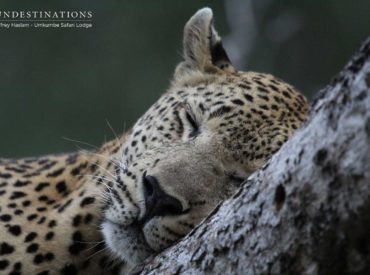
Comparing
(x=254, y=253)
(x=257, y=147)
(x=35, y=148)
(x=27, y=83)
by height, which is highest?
(x=27, y=83)

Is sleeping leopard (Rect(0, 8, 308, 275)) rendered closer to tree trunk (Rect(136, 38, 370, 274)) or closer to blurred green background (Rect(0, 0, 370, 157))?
tree trunk (Rect(136, 38, 370, 274))

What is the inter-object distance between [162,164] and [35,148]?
12635 mm

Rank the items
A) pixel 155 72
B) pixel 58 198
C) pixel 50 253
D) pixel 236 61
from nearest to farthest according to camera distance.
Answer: pixel 50 253 → pixel 58 198 → pixel 236 61 → pixel 155 72

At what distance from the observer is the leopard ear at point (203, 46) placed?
6906 millimetres

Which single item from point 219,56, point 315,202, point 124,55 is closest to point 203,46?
point 219,56

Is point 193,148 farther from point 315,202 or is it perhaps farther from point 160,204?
point 315,202

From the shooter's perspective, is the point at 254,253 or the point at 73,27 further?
the point at 73,27

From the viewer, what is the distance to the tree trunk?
3.50 meters

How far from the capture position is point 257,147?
5582mm

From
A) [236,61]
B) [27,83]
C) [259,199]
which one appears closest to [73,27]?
[27,83]

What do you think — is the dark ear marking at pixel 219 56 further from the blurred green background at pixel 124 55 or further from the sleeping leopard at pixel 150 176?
the blurred green background at pixel 124 55

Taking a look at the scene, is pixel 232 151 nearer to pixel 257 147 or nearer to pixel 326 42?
pixel 257 147

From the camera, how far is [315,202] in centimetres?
367

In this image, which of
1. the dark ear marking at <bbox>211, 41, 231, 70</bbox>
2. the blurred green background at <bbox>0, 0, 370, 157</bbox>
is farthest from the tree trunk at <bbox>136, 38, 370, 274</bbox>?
the blurred green background at <bbox>0, 0, 370, 157</bbox>
